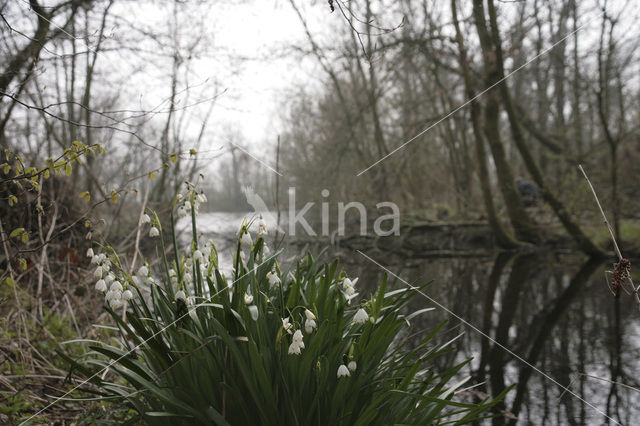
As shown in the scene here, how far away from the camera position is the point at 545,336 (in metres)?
4.76

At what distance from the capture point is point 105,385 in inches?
79.7

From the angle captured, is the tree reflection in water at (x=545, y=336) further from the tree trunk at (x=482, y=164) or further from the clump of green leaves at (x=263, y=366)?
the tree trunk at (x=482, y=164)

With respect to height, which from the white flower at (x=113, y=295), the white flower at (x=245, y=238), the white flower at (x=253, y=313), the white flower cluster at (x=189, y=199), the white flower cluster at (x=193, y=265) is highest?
the white flower cluster at (x=189, y=199)

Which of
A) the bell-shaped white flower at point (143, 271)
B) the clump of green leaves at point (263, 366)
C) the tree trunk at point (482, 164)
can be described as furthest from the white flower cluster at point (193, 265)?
the tree trunk at point (482, 164)

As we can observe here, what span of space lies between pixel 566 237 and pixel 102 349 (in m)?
12.2

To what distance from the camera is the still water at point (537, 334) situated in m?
3.23

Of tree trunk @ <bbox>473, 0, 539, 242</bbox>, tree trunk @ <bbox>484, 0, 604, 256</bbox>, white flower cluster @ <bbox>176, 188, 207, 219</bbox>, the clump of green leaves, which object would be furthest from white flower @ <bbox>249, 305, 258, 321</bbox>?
tree trunk @ <bbox>484, 0, 604, 256</bbox>

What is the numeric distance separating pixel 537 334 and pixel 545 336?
92mm

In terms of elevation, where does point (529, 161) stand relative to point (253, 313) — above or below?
above

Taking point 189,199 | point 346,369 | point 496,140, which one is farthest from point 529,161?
point 346,369

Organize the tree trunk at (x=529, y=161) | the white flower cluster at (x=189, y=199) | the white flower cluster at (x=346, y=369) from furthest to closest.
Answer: the tree trunk at (x=529, y=161) → the white flower cluster at (x=189, y=199) → the white flower cluster at (x=346, y=369)

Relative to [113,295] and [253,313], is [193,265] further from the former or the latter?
[253,313]

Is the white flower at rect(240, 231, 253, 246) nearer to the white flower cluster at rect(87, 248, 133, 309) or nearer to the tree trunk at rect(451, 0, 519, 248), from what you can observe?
the white flower cluster at rect(87, 248, 133, 309)

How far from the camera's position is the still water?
3.23 metres
